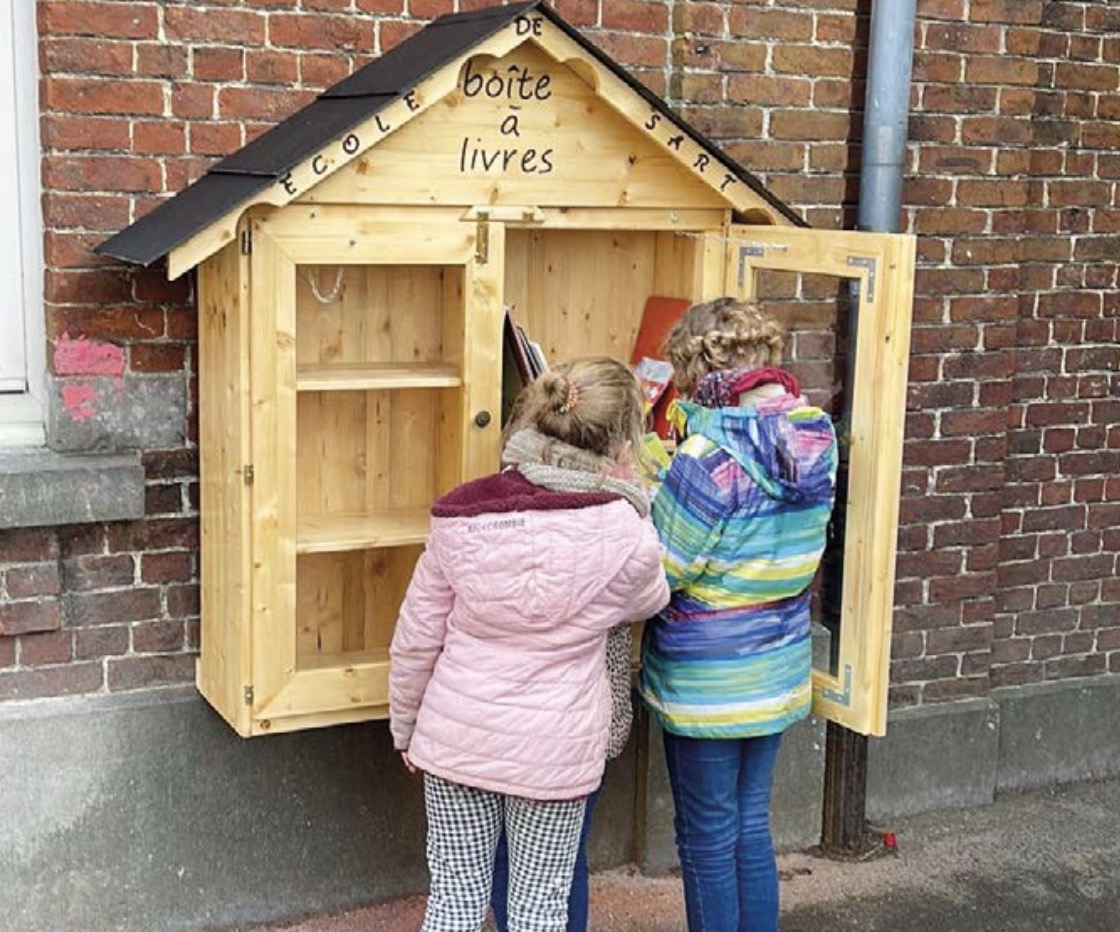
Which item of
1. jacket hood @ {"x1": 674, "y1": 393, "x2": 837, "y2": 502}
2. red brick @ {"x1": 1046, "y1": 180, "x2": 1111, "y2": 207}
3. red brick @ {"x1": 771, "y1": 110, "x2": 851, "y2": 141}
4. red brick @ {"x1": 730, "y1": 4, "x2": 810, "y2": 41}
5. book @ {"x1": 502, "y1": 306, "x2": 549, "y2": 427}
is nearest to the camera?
jacket hood @ {"x1": 674, "y1": 393, "x2": 837, "y2": 502}

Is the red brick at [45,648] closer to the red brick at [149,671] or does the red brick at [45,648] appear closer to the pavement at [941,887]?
the red brick at [149,671]

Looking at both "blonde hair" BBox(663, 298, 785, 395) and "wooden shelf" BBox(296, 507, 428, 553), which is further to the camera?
"wooden shelf" BBox(296, 507, 428, 553)

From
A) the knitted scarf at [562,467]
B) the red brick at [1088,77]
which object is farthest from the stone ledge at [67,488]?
the red brick at [1088,77]

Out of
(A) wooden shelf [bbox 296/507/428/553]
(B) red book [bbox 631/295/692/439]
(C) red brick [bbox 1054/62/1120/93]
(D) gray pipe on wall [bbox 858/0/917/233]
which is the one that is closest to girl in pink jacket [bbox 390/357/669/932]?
(A) wooden shelf [bbox 296/507/428/553]

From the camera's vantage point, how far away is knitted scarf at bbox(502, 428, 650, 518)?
3783 mm

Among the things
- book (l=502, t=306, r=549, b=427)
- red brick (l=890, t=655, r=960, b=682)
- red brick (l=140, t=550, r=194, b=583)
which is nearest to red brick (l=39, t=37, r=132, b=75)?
book (l=502, t=306, r=549, b=427)

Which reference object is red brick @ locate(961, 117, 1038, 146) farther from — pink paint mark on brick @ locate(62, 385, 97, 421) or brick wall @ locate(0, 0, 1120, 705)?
pink paint mark on brick @ locate(62, 385, 97, 421)

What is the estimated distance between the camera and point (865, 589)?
168 inches

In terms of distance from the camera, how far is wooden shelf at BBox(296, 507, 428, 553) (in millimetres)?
4312

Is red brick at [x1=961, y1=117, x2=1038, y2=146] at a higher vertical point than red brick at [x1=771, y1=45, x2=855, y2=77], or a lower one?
lower

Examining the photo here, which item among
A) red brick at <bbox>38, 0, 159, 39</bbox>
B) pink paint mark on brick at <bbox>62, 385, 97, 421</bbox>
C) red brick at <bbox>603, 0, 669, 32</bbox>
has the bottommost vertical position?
pink paint mark on brick at <bbox>62, 385, 97, 421</bbox>

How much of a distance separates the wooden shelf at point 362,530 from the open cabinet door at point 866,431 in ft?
3.55

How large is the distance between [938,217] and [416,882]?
2594mm

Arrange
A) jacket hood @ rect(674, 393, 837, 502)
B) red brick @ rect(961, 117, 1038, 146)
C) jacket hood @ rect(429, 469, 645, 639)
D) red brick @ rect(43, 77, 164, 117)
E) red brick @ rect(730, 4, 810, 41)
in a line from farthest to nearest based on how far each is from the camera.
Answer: red brick @ rect(961, 117, 1038, 146), red brick @ rect(730, 4, 810, 41), red brick @ rect(43, 77, 164, 117), jacket hood @ rect(674, 393, 837, 502), jacket hood @ rect(429, 469, 645, 639)
